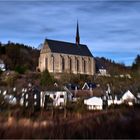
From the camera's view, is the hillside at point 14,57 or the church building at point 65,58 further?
the church building at point 65,58

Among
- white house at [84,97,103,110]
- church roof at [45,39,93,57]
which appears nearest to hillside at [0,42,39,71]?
church roof at [45,39,93,57]

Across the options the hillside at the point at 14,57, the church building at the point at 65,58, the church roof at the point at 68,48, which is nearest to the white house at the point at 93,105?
the hillside at the point at 14,57

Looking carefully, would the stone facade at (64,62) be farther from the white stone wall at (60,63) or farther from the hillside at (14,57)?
the hillside at (14,57)

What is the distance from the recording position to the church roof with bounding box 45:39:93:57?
110938 millimetres

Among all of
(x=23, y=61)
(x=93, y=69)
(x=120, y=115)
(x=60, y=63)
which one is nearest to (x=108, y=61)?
(x=93, y=69)

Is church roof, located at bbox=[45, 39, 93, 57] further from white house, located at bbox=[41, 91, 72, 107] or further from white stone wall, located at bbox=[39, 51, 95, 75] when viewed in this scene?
white house, located at bbox=[41, 91, 72, 107]

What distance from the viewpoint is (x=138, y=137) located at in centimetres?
679

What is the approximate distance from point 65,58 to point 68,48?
17.7 feet

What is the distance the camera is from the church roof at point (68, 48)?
111m

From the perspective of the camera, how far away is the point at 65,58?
110250 millimetres

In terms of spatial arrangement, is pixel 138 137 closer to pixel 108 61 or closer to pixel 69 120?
pixel 69 120

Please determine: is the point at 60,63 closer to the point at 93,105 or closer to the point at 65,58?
the point at 65,58

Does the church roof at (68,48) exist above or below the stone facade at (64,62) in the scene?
above

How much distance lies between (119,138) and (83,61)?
107 m
